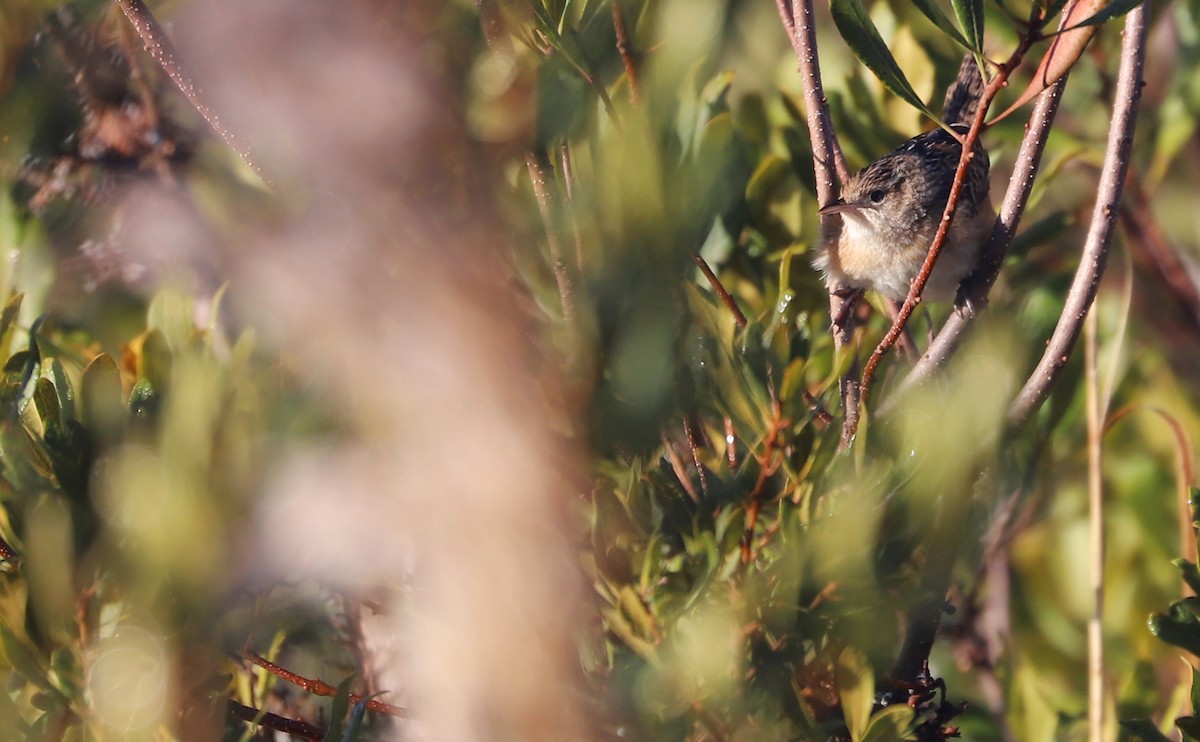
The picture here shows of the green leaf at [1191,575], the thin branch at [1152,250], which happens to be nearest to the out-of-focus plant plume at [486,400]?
the green leaf at [1191,575]

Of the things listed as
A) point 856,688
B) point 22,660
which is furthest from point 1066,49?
point 22,660

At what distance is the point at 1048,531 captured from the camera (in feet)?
8.32

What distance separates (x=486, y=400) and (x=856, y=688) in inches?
24.9

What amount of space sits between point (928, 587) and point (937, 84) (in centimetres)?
111

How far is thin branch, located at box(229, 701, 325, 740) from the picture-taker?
3.96ft

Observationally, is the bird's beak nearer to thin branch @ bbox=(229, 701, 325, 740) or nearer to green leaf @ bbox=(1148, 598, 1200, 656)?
green leaf @ bbox=(1148, 598, 1200, 656)

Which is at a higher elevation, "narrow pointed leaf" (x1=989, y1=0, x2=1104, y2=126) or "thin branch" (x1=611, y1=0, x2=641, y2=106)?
"thin branch" (x1=611, y1=0, x2=641, y2=106)

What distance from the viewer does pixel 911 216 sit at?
7.72ft

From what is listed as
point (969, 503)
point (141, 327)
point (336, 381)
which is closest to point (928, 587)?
point (969, 503)

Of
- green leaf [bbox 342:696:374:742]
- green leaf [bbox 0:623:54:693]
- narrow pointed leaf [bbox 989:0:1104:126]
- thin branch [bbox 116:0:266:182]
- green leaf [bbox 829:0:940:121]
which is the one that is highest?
thin branch [bbox 116:0:266:182]

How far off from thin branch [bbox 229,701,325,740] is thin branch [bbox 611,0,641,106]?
0.78 m

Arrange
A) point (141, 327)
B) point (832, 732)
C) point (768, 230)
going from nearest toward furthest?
point (832, 732)
point (768, 230)
point (141, 327)

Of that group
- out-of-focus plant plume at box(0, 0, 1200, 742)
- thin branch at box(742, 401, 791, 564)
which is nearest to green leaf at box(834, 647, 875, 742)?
out-of-focus plant plume at box(0, 0, 1200, 742)

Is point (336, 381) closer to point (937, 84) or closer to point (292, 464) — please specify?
point (292, 464)
